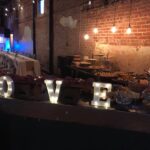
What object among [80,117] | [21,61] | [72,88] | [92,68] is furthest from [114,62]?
[80,117]

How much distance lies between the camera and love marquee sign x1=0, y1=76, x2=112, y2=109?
1.83 metres

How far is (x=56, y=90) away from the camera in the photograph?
6.52 ft

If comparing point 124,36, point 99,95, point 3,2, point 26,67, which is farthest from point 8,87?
point 3,2

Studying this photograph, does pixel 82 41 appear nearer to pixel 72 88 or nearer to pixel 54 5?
pixel 54 5

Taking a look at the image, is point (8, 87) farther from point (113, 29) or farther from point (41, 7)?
point (41, 7)

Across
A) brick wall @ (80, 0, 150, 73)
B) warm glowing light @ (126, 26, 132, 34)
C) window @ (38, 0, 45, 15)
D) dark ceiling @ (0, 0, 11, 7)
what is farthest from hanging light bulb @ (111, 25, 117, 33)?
dark ceiling @ (0, 0, 11, 7)

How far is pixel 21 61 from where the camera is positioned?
635 cm

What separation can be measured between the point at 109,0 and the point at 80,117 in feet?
15.3

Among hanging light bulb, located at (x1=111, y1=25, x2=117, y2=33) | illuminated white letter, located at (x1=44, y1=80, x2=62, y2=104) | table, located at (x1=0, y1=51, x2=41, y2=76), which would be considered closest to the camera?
illuminated white letter, located at (x1=44, y1=80, x2=62, y2=104)

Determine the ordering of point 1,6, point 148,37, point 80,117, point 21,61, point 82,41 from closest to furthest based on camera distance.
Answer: point 80,117, point 148,37, point 21,61, point 82,41, point 1,6

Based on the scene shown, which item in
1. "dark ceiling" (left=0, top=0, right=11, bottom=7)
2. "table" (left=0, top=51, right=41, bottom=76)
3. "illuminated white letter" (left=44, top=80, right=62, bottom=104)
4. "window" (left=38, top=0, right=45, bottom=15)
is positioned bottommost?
"table" (left=0, top=51, right=41, bottom=76)

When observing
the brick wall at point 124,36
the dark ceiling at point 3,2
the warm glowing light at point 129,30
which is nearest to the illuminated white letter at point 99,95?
the brick wall at point 124,36

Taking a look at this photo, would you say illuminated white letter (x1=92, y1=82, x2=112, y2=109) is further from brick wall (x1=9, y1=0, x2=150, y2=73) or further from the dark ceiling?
the dark ceiling

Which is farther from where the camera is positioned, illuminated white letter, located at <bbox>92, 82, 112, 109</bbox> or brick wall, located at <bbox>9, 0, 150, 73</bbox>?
brick wall, located at <bbox>9, 0, 150, 73</bbox>
